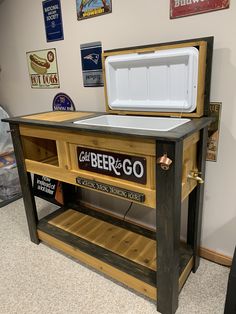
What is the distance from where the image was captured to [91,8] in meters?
1.71

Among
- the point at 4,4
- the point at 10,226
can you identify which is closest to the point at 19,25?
the point at 4,4

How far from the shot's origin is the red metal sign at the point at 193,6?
4.08 ft

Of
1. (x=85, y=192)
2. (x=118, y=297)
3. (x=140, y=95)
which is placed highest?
(x=140, y=95)

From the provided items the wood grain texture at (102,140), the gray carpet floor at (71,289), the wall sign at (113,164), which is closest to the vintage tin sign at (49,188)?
the gray carpet floor at (71,289)

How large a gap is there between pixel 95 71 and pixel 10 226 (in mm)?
1515

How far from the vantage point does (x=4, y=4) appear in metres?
2.28

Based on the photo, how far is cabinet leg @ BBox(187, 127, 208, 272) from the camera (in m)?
1.33

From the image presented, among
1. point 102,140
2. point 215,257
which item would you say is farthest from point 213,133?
point 215,257

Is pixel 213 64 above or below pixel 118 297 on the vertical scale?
above

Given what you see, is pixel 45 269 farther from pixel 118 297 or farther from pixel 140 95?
pixel 140 95

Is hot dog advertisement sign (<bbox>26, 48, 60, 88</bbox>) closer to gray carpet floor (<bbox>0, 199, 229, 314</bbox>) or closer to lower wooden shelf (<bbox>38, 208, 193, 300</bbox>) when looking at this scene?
lower wooden shelf (<bbox>38, 208, 193, 300</bbox>)

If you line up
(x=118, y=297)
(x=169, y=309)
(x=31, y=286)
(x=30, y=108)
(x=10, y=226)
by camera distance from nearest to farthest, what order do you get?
(x=169, y=309) < (x=118, y=297) < (x=31, y=286) < (x=10, y=226) < (x=30, y=108)

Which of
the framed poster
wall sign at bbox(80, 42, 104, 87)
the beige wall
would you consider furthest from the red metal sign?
wall sign at bbox(80, 42, 104, 87)

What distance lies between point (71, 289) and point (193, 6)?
1768mm
